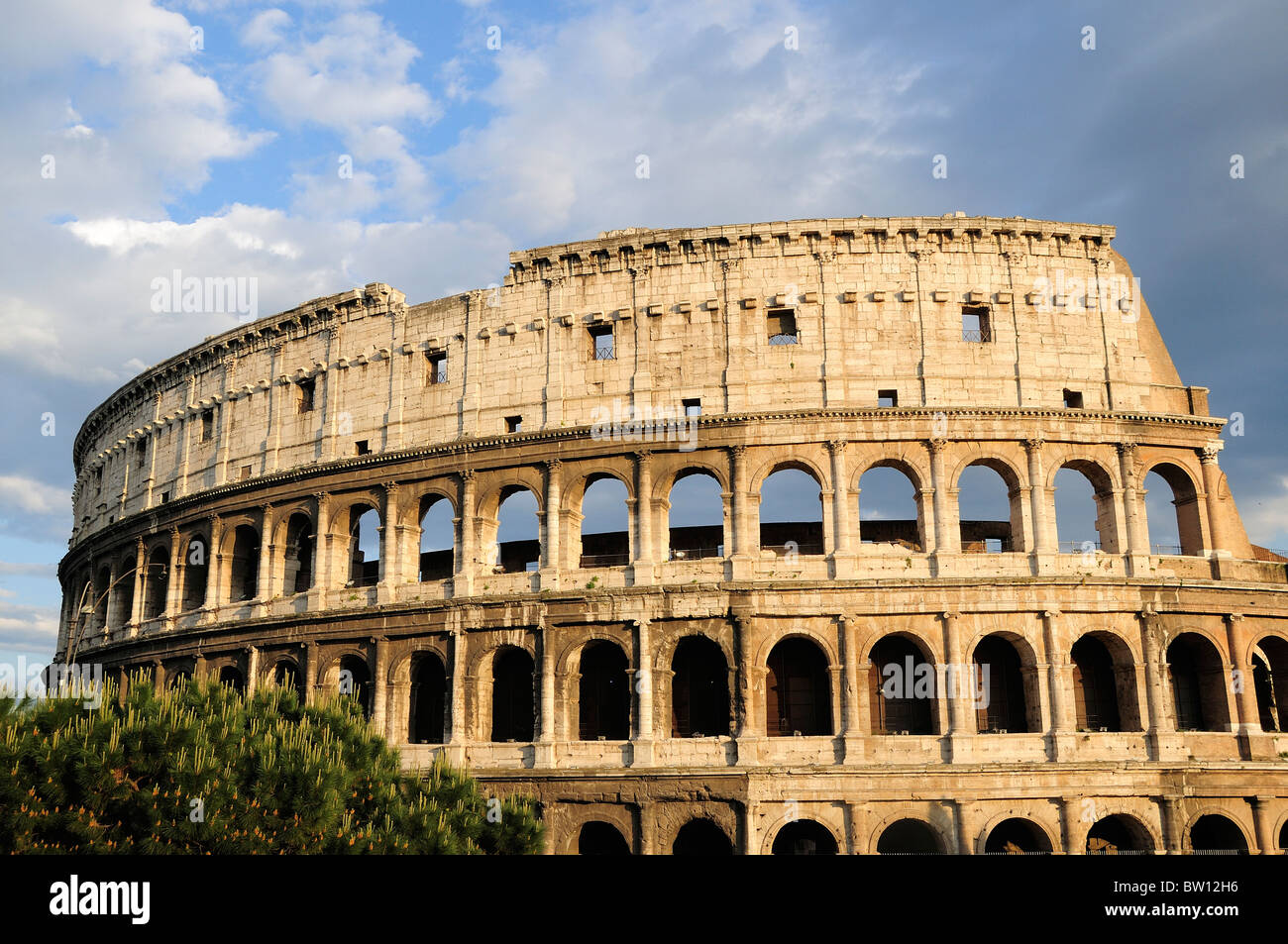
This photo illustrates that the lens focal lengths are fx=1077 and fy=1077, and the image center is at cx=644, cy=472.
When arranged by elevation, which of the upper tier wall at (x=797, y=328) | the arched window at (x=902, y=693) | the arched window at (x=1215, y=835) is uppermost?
the upper tier wall at (x=797, y=328)

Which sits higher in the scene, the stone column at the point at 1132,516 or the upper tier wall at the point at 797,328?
the upper tier wall at the point at 797,328

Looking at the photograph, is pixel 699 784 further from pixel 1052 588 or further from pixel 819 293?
pixel 819 293

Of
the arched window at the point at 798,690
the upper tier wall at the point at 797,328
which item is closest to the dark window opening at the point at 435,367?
the upper tier wall at the point at 797,328

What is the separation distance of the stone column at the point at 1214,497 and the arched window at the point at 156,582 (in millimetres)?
32894

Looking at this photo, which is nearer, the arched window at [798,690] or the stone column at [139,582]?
the arched window at [798,690]

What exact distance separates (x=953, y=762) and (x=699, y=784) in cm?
613

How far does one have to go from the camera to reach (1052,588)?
27188 millimetres

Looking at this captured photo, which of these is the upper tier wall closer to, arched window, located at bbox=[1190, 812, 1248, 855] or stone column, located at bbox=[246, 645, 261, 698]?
stone column, located at bbox=[246, 645, 261, 698]

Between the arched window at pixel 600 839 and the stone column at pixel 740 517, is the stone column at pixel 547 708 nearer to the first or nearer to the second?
the arched window at pixel 600 839

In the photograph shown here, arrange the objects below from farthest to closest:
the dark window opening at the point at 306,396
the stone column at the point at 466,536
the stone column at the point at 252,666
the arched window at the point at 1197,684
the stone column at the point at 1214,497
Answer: the dark window opening at the point at 306,396 < the stone column at the point at 252,666 < the stone column at the point at 466,536 < the stone column at the point at 1214,497 < the arched window at the point at 1197,684

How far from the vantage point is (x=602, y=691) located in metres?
29.9

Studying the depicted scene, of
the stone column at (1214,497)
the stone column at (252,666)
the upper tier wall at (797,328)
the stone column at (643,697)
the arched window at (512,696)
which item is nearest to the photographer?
the stone column at (643,697)

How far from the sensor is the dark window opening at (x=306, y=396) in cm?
3491
